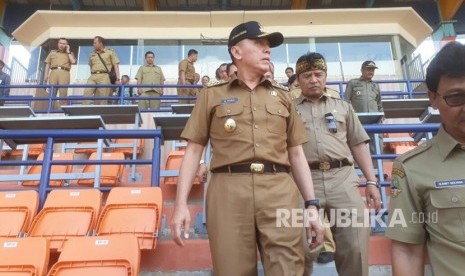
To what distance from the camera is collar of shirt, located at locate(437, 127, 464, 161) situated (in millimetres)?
1290

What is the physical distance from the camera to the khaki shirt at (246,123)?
1877mm

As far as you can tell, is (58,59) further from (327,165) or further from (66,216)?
(327,165)

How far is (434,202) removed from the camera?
1.25 m

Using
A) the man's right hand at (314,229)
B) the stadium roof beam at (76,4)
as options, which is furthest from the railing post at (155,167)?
the stadium roof beam at (76,4)

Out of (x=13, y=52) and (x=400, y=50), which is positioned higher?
(x=13, y=52)

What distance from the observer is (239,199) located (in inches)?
70.2

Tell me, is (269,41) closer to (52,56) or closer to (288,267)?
(288,267)

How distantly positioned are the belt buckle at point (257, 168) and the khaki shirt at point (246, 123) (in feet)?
0.08

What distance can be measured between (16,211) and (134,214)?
964 mm

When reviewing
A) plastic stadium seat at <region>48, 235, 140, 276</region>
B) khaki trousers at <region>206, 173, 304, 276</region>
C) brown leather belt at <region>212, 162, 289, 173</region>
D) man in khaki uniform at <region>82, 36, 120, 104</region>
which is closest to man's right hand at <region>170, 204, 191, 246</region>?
khaki trousers at <region>206, 173, 304, 276</region>

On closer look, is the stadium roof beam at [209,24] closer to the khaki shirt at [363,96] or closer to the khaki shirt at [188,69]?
the khaki shirt at [188,69]

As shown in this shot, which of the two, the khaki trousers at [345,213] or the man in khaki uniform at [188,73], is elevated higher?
the man in khaki uniform at [188,73]

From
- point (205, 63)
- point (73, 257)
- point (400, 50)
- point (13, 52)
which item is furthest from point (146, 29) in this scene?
point (73, 257)

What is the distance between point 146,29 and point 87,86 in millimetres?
4423
